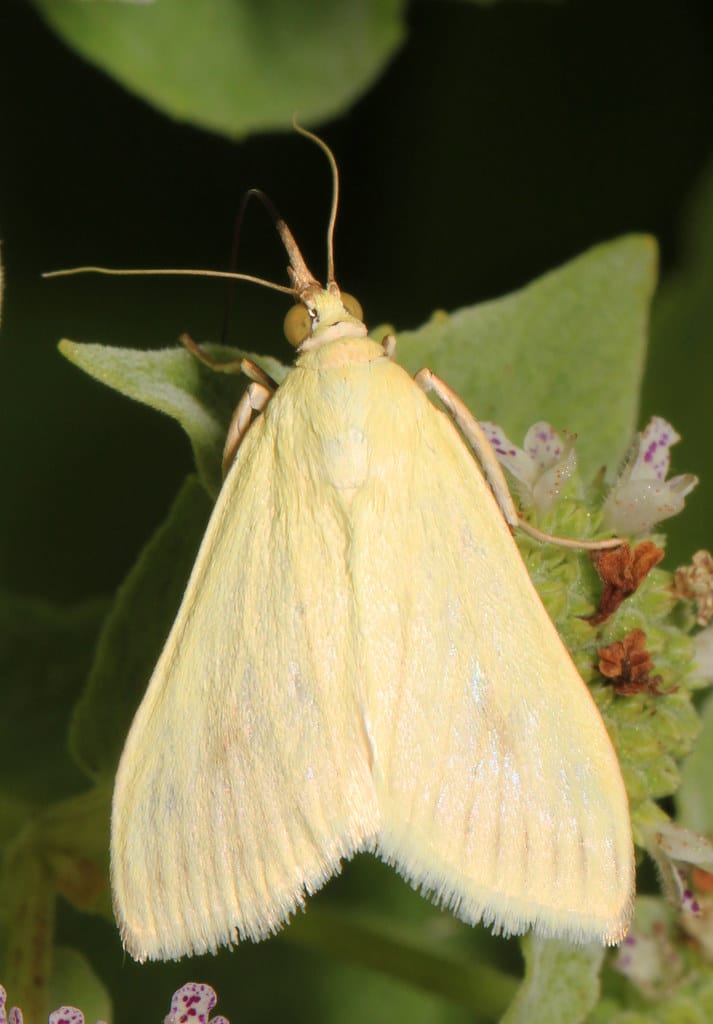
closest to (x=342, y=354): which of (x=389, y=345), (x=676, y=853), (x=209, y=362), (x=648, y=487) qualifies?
(x=389, y=345)

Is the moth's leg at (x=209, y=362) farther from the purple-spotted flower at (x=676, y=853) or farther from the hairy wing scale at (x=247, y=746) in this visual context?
the purple-spotted flower at (x=676, y=853)

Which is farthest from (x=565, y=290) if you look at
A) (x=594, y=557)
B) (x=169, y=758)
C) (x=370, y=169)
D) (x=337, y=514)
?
(x=169, y=758)

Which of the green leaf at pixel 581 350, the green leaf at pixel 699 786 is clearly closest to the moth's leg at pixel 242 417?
the green leaf at pixel 581 350

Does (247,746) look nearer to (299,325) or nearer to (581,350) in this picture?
(299,325)

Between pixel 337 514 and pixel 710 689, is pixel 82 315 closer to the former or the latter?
pixel 337 514

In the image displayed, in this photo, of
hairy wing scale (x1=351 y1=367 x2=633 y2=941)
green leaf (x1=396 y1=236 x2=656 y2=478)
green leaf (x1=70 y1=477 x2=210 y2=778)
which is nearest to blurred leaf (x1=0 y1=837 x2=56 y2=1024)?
green leaf (x1=70 y1=477 x2=210 y2=778)

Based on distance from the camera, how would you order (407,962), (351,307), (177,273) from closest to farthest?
(351,307)
(407,962)
(177,273)
